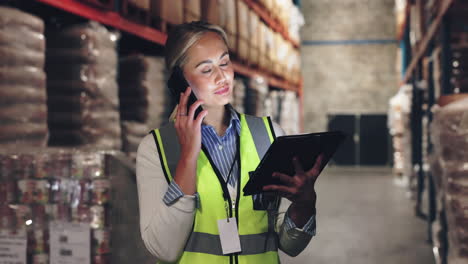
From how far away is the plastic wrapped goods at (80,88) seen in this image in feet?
11.6

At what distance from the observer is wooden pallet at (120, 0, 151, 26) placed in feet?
13.5

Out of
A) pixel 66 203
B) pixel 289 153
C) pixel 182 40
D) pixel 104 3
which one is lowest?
pixel 66 203

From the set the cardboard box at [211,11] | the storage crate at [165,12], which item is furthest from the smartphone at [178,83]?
the cardboard box at [211,11]

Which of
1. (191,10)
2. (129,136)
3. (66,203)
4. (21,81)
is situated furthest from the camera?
(191,10)

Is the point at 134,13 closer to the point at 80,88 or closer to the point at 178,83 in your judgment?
the point at 80,88

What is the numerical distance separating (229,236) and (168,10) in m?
3.62

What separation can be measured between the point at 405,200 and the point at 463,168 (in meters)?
6.12

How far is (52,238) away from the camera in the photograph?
2.39 metres

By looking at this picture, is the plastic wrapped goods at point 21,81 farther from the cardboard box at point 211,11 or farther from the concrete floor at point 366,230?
the cardboard box at point 211,11

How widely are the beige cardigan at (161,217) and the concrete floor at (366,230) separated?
714 mm

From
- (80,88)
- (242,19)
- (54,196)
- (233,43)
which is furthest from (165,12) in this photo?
(54,196)

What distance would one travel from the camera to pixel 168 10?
4727 millimetres

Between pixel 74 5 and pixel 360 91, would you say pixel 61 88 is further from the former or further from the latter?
pixel 360 91

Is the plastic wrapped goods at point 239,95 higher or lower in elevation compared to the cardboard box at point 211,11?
lower
